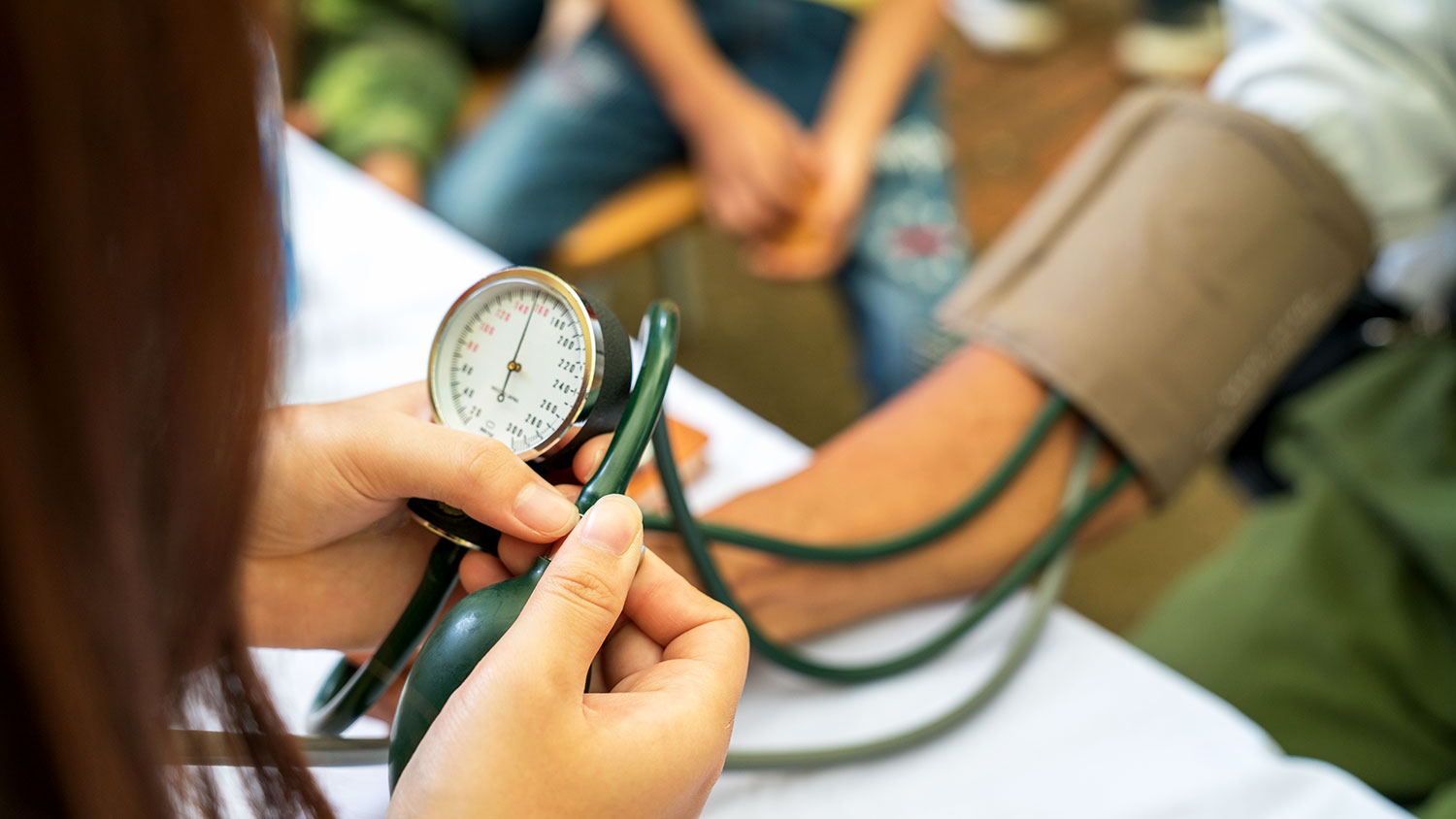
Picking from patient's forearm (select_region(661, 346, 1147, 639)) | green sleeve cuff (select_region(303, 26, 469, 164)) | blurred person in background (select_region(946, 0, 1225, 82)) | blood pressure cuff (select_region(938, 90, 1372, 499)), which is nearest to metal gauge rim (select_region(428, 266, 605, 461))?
patient's forearm (select_region(661, 346, 1147, 639))

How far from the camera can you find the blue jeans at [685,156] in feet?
3.58

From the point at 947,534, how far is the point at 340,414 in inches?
13.5

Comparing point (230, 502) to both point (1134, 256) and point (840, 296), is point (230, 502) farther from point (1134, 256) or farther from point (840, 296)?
point (840, 296)

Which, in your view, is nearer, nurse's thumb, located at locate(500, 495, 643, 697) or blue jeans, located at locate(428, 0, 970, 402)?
nurse's thumb, located at locate(500, 495, 643, 697)

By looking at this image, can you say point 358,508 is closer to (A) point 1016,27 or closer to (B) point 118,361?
(B) point 118,361

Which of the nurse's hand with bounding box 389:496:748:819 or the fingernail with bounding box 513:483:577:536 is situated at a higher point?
the fingernail with bounding box 513:483:577:536

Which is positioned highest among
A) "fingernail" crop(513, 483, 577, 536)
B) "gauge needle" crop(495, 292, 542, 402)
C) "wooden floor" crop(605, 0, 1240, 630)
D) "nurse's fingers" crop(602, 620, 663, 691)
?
"gauge needle" crop(495, 292, 542, 402)

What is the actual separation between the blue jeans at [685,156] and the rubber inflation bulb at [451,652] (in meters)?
0.77

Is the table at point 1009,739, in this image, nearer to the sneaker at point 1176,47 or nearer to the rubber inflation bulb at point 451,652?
the rubber inflation bulb at point 451,652

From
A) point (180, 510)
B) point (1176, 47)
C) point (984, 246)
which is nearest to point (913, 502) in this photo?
point (180, 510)

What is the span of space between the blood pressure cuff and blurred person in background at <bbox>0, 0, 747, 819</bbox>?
1.17 ft

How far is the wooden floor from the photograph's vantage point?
138cm

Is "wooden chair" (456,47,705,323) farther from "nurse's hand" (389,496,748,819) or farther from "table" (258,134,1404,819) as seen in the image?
"nurse's hand" (389,496,748,819)

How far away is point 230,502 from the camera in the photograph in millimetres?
306
